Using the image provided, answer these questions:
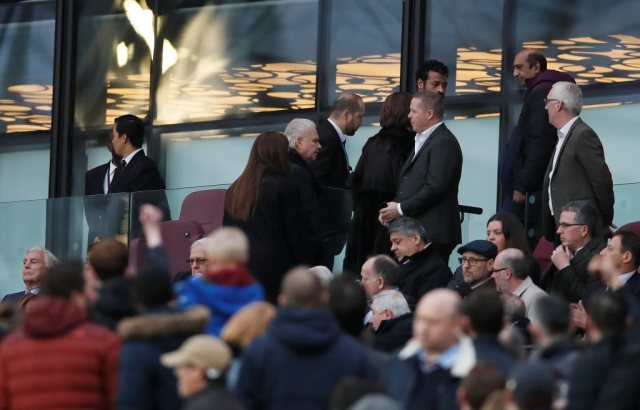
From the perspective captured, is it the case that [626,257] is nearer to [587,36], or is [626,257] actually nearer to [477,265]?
[477,265]

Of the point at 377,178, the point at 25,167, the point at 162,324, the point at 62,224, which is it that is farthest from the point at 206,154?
the point at 162,324

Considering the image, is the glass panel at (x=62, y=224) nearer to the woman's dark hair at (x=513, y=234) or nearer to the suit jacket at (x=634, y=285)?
the woman's dark hair at (x=513, y=234)

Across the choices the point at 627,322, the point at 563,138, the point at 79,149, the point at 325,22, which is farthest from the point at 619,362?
the point at 79,149

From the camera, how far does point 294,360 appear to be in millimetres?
10617

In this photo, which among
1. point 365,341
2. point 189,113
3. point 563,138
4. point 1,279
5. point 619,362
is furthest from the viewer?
point 189,113

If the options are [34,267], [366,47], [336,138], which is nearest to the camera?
[336,138]

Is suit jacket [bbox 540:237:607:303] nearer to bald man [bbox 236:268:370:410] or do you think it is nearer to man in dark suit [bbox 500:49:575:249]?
man in dark suit [bbox 500:49:575:249]

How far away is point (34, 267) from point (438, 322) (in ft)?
24.9

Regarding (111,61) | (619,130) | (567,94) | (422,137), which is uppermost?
(111,61)

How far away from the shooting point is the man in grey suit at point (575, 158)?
15.8 metres

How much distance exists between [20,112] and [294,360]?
1461 cm

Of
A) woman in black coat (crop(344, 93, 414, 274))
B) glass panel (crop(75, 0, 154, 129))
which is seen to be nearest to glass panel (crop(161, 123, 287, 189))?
glass panel (crop(75, 0, 154, 129))

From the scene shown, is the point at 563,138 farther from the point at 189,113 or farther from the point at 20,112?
the point at 20,112

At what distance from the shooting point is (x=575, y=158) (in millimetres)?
15867
